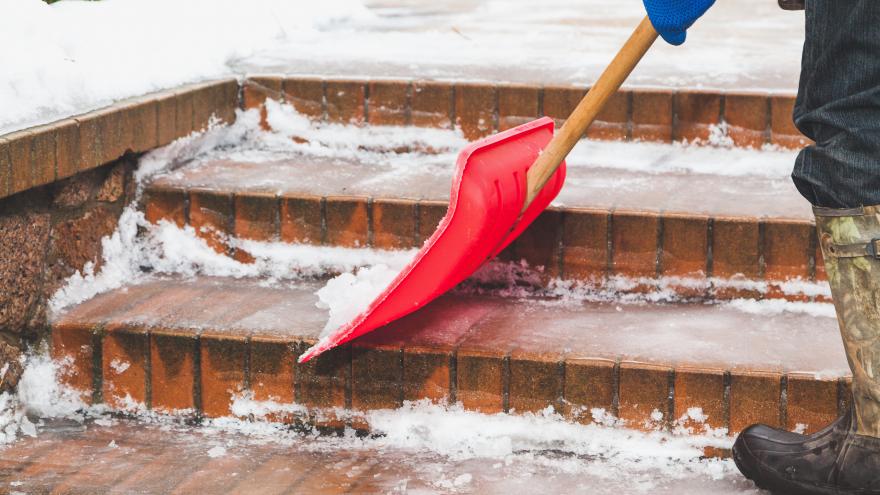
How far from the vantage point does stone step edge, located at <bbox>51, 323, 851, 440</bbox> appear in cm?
207

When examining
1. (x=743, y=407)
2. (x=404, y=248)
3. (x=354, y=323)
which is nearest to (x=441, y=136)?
(x=404, y=248)

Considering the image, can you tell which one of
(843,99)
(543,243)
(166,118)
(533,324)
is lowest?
(533,324)

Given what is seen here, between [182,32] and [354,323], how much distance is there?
66.2 inches

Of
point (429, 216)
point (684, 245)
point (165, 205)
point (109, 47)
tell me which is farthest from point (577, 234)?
point (109, 47)

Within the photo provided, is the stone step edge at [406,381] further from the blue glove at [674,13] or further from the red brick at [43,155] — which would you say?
the blue glove at [674,13]

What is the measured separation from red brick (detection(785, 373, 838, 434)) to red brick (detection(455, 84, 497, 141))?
132 cm

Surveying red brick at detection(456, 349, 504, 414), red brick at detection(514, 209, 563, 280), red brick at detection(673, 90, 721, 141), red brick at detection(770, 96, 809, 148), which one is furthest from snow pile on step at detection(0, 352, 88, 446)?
red brick at detection(770, 96, 809, 148)

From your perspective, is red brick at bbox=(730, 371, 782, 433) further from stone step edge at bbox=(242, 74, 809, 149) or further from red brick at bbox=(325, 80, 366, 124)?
red brick at bbox=(325, 80, 366, 124)

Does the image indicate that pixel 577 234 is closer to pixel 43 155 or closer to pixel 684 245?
pixel 684 245

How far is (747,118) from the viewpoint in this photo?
3000mm

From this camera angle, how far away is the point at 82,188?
2506 millimetres

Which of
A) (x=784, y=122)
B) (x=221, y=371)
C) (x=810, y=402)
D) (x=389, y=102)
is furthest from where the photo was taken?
(x=389, y=102)

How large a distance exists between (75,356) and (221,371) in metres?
0.33

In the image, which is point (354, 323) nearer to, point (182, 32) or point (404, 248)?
point (404, 248)
